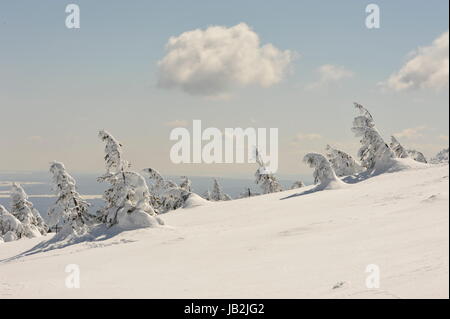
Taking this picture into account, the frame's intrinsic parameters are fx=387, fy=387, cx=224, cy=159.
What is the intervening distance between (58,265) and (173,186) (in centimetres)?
2328

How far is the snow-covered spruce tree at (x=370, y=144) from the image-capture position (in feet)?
121

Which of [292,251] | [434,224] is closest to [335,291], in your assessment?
[292,251]

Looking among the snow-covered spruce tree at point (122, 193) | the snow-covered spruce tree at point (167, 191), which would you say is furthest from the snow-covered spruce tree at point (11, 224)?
the snow-covered spruce tree at point (122, 193)

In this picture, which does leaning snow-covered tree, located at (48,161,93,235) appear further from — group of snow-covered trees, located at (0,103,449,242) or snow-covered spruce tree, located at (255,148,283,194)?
snow-covered spruce tree, located at (255,148,283,194)

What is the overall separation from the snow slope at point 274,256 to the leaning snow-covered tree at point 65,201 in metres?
3.73

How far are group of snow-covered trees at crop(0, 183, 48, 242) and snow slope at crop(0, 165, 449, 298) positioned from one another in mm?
19147

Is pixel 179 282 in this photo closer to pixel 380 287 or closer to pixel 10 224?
pixel 380 287

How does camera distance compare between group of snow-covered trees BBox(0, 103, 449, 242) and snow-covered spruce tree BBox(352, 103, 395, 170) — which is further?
snow-covered spruce tree BBox(352, 103, 395, 170)

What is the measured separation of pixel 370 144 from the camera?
3881cm

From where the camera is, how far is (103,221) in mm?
24172

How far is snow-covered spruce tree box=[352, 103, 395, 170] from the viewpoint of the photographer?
121ft

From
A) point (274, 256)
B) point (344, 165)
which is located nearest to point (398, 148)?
point (344, 165)

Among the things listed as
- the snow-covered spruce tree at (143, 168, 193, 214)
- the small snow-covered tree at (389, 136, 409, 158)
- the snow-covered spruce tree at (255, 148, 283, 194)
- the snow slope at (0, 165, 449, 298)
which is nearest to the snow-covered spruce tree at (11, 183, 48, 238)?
the snow-covered spruce tree at (143, 168, 193, 214)
